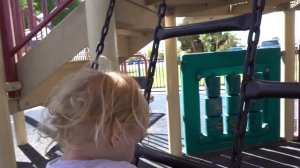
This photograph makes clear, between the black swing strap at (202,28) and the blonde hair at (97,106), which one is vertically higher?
the black swing strap at (202,28)

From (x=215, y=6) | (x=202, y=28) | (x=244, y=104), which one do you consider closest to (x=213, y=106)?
(x=215, y=6)

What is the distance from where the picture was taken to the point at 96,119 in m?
0.80

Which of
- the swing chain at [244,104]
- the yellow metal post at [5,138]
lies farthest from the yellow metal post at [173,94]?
the swing chain at [244,104]

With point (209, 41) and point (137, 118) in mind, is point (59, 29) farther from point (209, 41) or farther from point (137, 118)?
point (209, 41)

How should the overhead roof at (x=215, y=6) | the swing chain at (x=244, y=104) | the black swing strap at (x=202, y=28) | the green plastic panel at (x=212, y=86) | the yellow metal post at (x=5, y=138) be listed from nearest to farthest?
the swing chain at (x=244, y=104)
the black swing strap at (x=202, y=28)
the yellow metal post at (x=5, y=138)
the overhead roof at (x=215, y=6)
the green plastic panel at (x=212, y=86)

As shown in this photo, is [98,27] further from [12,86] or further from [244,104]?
[12,86]

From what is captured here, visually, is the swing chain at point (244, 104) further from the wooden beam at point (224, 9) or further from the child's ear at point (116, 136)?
the wooden beam at point (224, 9)

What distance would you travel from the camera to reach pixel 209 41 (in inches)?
800

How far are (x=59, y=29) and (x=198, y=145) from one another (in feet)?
6.03

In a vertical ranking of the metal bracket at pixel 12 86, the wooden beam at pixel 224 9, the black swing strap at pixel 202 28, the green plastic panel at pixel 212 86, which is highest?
the wooden beam at pixel 224 9

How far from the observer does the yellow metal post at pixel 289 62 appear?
11.8ft

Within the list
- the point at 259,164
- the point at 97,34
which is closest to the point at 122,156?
the point at 97,34

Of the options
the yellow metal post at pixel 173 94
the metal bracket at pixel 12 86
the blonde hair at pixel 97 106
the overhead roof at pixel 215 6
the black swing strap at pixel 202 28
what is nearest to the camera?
the blonde hair at pixel 97 106

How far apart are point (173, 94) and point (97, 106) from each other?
2.63 meters
